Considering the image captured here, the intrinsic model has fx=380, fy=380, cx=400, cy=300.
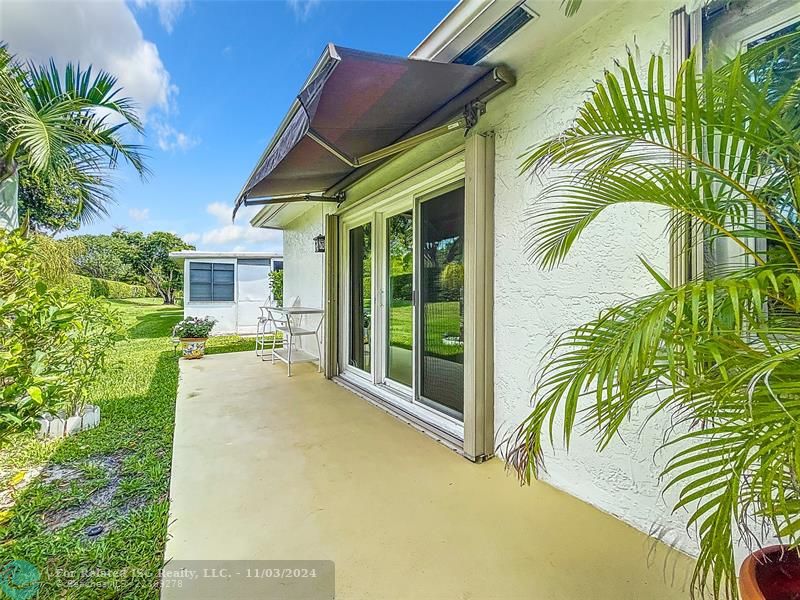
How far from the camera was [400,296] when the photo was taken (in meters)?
4.67

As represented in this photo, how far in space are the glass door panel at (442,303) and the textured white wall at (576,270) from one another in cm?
56

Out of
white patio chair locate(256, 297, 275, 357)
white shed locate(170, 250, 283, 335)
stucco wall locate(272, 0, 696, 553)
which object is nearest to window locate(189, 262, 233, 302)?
white shed locate(170, 250, 283, 335)

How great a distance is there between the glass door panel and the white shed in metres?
10.4

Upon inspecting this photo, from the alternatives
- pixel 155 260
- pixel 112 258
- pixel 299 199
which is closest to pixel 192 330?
pixel 299 199

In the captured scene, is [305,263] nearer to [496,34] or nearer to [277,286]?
[277,286]

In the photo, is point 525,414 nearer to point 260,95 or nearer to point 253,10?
point 253,10

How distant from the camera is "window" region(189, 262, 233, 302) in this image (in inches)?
488

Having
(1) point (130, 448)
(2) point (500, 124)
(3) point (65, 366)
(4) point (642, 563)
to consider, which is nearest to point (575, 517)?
(4) point (642, 563)

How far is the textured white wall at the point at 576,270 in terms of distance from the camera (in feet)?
7.16

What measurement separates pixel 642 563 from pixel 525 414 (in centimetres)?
108

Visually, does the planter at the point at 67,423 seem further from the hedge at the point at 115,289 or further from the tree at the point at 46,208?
the hedge at the point at 115,289

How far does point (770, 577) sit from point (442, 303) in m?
2.82

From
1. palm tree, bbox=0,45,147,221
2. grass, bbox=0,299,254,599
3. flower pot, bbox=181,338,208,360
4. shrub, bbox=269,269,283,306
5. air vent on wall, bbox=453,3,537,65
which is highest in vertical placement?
palm tree, bbox=0,45,147,221

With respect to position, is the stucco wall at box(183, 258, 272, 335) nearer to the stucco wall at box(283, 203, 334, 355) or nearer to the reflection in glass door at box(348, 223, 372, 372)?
the stucco wall at box(283, 203, 334, 355)
